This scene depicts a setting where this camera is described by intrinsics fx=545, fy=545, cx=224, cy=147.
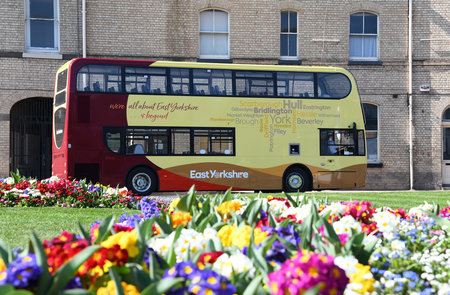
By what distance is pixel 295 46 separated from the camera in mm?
22438

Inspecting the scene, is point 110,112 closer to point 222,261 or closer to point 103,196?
point 103,196

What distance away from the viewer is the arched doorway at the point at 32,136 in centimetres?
2033

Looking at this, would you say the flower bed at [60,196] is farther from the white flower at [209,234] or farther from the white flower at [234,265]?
the white flower at [234,265]

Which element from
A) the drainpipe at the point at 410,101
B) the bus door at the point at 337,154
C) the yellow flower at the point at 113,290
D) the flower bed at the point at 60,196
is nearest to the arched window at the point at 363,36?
the drainpipe at the point at 410,101

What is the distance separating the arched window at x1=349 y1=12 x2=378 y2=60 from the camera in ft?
74.3

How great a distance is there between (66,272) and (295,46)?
21045 mm

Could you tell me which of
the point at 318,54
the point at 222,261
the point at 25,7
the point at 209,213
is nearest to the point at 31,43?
the point at 25,7

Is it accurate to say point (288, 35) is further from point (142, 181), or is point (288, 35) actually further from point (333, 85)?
point (142, 181)

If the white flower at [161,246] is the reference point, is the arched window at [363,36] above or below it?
above

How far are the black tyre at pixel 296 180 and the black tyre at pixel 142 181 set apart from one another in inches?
166

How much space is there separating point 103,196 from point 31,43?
11423 millimetres

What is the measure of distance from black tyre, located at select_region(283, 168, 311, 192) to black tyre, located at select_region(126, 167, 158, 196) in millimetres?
4205

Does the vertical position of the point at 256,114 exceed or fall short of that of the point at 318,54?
it falls short

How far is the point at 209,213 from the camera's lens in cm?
431
